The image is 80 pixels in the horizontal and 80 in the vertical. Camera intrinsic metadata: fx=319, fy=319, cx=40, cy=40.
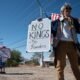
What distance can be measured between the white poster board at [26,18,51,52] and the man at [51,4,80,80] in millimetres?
552

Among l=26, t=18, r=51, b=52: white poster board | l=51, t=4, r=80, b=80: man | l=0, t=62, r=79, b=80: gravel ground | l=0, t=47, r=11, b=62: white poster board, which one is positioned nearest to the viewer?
l=51, t=4, r=80, b=80: man

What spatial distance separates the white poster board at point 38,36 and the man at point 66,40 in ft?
1.81

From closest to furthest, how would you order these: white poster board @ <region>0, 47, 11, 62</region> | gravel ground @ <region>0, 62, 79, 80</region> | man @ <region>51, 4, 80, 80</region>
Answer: man @ <region>51, 4, 80, 80</region> < gravel ground @ <region>0, 62, 79, 80</region> < white poster board @ <region>0, 47, 11, 62</region>

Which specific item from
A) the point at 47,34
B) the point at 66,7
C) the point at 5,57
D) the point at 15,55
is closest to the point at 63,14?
the point at 66,7

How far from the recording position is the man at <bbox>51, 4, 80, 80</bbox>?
621 cm

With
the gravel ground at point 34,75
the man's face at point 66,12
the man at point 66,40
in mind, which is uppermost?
the man's face at point 66,12

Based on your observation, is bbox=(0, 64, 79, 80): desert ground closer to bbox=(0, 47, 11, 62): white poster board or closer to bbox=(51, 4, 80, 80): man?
bbox=(0, 47, 11, 62): white poster board

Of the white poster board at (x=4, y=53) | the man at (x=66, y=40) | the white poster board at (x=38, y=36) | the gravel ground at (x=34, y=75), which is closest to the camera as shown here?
the man at (x=66, y=40)

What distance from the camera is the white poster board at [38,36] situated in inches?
274

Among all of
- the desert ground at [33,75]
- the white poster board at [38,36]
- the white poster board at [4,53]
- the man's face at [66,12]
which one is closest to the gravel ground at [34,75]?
the desert ground at [33,75]

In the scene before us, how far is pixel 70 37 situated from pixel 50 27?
631mm

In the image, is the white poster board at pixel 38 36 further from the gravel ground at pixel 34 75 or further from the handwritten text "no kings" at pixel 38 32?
the gravel ground at pixel 34 75

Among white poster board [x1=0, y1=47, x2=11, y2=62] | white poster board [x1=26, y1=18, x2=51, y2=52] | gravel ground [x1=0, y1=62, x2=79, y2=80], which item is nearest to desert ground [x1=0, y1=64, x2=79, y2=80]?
gravel ground [x1=0, y1=62, x2=79, y2=80]

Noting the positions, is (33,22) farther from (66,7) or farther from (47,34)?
(66,7)
